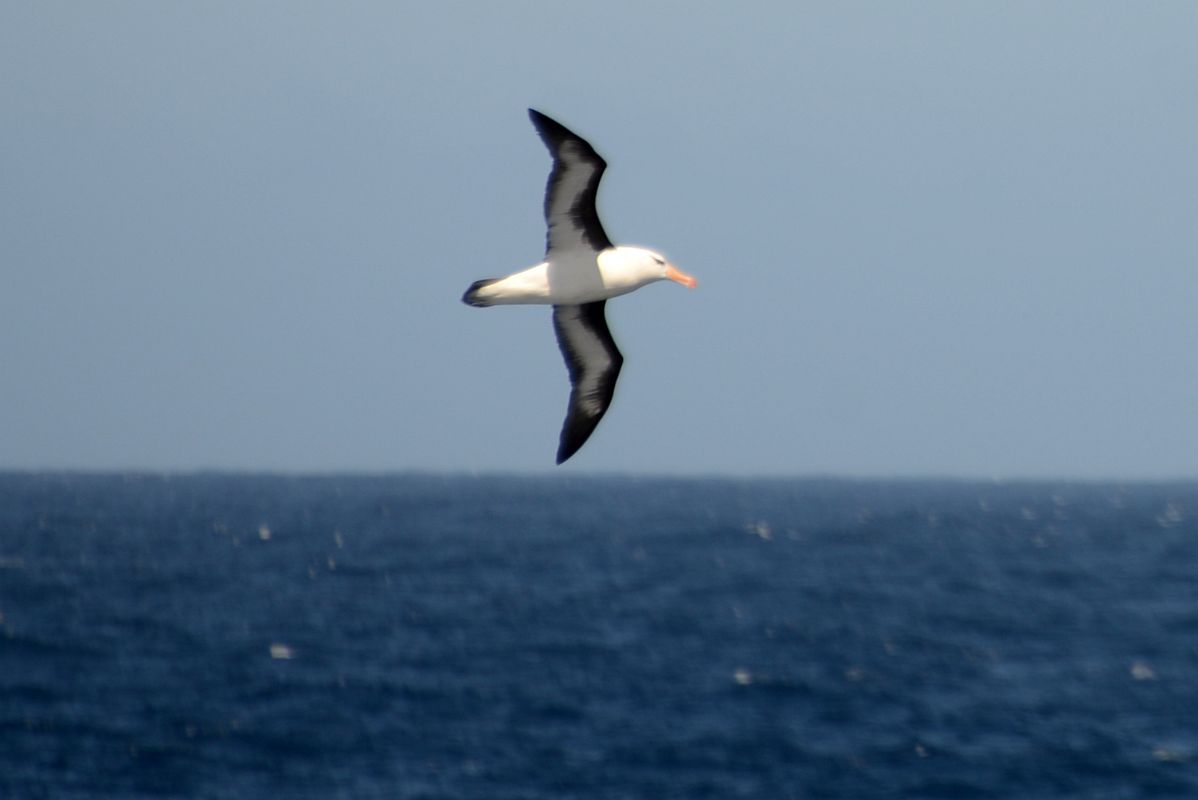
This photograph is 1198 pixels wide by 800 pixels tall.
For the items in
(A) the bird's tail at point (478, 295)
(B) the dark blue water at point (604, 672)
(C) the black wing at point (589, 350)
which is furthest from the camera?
(B) the dark blue water at point (604, 672)

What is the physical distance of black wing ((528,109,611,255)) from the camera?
17.7 meters

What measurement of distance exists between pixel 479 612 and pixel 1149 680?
140ft

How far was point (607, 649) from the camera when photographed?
292 ft

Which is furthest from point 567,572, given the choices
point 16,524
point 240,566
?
point 16,524

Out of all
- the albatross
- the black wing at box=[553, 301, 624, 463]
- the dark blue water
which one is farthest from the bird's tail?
the dark blue water

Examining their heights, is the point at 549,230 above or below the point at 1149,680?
above

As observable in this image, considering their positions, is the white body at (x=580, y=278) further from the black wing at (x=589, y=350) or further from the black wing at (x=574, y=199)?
the black wing at (x=589, y=350)

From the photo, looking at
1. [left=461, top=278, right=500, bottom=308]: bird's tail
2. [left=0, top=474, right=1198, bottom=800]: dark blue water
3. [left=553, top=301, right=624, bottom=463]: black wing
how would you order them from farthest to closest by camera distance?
[left=0, top=474, right=1198, bottom=800]: dark blue water, [left=553, top=301, right=624, bottom=463]: black wing, [left=461, top=278, right=500, bottom=308]: bird's tail

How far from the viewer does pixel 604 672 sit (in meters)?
82.9

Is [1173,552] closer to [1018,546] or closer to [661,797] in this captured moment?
[1018,546]

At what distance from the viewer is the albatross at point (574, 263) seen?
17375mm

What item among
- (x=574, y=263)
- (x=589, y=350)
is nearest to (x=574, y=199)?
(x=574, y=263)

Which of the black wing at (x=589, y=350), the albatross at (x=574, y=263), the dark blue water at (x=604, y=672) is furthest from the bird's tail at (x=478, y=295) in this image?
the dark blue water at (x=604, y=672)

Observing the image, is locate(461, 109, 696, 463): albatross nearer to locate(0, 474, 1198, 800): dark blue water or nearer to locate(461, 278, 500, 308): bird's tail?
locate(461, 278, 500, 308): bird's tail
